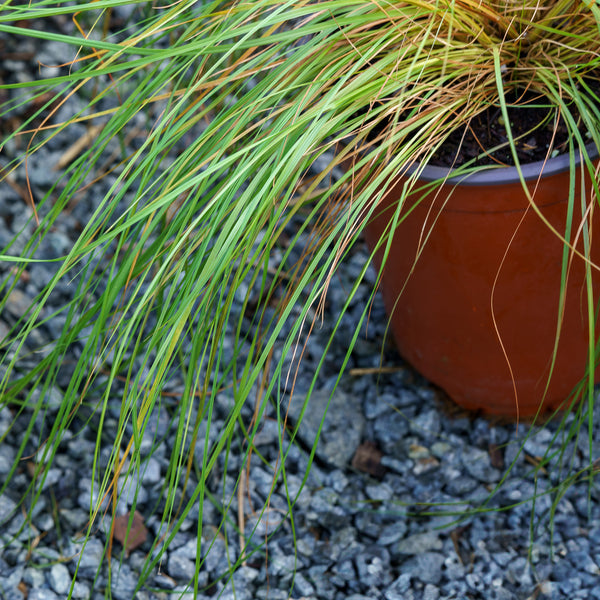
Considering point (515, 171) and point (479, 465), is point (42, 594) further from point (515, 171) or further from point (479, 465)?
point (515, 171)

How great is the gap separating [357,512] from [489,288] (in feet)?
1.30

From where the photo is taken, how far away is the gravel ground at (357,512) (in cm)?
101

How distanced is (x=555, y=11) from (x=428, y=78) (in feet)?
0.53

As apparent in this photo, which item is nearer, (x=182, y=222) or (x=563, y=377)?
(x=182, y=222)

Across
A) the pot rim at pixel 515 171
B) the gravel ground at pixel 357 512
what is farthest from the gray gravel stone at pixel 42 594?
the pot rim at pixel 515 171

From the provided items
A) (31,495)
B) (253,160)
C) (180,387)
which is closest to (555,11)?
→ (253,160)

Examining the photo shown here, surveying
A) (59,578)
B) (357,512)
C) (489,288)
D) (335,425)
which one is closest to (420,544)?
(357,512)

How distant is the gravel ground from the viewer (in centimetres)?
101

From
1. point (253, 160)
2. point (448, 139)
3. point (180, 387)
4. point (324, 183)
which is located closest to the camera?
point (253, 160)

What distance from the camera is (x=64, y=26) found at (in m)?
1.89

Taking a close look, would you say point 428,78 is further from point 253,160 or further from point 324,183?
point 324,183

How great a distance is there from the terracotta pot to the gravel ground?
100 millimetres

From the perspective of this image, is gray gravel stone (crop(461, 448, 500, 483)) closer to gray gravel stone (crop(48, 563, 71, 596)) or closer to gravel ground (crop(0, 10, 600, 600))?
gravel ground (crop(0, 10, 600, 600))

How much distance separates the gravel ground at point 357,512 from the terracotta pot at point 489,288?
0.10 metres
